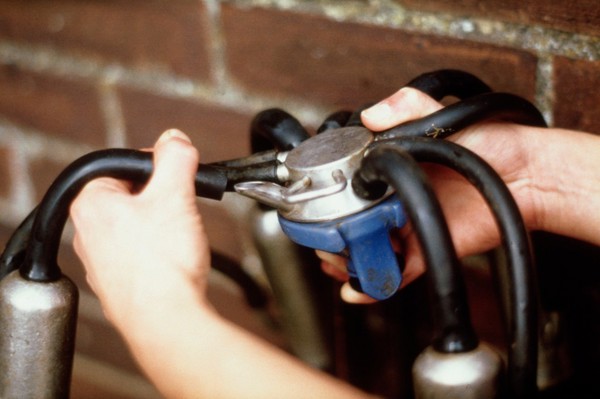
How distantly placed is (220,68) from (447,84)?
0.30m

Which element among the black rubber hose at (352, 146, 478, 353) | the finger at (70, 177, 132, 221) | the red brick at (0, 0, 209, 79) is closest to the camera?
the black rubber hose at (352, 146, 478, 353)

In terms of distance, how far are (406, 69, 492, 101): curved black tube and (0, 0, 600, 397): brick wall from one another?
4.0 inches

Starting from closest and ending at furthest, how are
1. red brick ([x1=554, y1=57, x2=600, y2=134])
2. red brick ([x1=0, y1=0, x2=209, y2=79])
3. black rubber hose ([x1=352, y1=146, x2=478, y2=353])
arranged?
black rubber hose ([x1=352, y1=146, x2=478, y2=353]), red brick ([x1=554, y1=57, x2=600, y2=134]), red brick ([x1=0, y1=0, x2=209, y2=79])

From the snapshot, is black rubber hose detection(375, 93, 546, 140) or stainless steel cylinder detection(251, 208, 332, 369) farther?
stainless steel cylinder detection(251, 208, 332, 369)

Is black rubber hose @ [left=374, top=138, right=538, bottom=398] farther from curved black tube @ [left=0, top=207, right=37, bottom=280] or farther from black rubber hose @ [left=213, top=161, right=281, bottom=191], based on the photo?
curved black tube @ [left=0, top=207, right=37, bottom=280]

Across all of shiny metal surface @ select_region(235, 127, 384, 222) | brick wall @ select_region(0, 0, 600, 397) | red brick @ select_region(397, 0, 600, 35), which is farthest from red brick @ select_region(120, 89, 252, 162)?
shiny metal surface @ select_region(235, 127, 384, 222)

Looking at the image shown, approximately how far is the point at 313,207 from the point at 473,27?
0.26 meters

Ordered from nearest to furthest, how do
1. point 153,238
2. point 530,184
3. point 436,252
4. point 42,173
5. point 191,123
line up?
point 436,252
point 153,238
point 530,184
point 191,123
point 42,173

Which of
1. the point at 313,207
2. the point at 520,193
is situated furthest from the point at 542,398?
the point at 313,207

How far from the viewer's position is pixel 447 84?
55 centimetres

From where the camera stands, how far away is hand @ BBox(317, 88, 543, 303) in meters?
0.58

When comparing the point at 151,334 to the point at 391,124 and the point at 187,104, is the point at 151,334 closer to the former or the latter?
the point at 391,124

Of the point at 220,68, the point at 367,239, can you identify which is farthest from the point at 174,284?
the point at 220,68

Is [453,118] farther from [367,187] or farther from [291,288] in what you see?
[291,288]
